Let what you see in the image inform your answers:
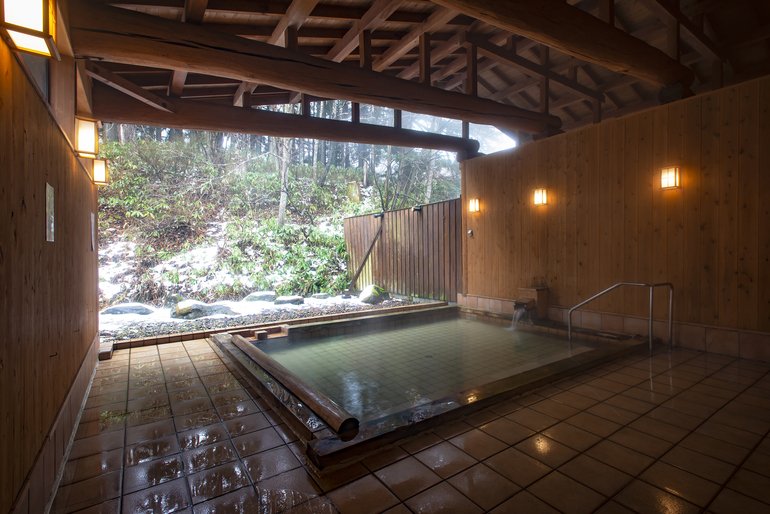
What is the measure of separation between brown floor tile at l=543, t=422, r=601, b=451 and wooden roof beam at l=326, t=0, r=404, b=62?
4080mm

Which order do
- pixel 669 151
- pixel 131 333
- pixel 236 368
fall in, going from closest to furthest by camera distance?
1. pixel 236 368
2. pixel 669 151
3. pixel 131 333

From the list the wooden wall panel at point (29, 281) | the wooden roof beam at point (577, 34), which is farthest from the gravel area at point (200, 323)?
the wooden roof beam at point (577, 34)

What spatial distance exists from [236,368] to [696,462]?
3351 mm

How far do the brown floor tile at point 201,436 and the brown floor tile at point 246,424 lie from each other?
0.05 m

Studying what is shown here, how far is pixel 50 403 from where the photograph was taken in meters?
1.82

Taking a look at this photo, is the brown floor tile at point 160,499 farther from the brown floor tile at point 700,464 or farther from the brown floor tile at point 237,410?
the brown floor tile at point 700,464

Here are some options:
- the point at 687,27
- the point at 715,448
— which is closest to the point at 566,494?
the point at 715,448

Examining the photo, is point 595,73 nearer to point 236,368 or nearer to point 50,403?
point 236,368

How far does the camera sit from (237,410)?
2.56 m

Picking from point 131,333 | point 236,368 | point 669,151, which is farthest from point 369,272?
point 669,151

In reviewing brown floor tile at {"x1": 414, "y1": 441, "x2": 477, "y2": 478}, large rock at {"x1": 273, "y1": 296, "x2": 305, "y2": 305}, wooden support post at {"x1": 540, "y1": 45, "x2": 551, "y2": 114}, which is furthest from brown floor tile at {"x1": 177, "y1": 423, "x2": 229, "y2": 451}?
wooden support post at {"x1": 540, "y1": 45, "x2": 551, "y2": 114}

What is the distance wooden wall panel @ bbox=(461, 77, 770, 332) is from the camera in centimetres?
348

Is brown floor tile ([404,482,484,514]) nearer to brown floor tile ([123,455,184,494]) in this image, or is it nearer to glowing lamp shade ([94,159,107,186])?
brown floor tile ([123,455,184,494])

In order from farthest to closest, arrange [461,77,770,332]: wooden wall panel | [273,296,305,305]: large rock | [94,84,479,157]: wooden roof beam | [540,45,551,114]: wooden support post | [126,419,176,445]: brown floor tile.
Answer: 1. [273,296,305,305]: large rock
2. [540,45,551,114]: wooden support post
3. [94,84,479,157]: wooden roof beam
4. [461,77,770,332]: wooden wall panel
5. [126,419,176,445]: brown floor tile
